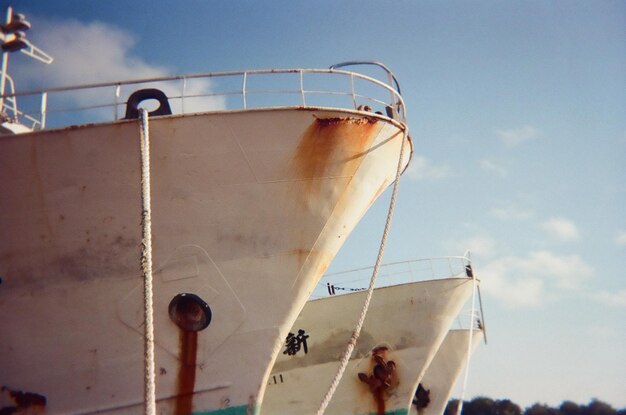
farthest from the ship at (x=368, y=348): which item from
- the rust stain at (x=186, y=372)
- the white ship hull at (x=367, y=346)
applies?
the rust stain at (x=186, y=372)

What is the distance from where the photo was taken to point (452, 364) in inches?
558

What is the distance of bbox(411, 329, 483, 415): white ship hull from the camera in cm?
1374

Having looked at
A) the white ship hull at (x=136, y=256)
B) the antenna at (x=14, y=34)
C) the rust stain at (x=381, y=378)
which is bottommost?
the rust stain at (x=381, y=378)

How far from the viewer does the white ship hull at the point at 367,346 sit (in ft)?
31.1

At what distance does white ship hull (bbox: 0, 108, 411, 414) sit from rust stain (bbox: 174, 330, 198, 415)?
1cm

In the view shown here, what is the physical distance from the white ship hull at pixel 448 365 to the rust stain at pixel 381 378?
3656mm

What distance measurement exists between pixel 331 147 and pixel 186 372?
2.86m

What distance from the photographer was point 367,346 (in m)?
10.4

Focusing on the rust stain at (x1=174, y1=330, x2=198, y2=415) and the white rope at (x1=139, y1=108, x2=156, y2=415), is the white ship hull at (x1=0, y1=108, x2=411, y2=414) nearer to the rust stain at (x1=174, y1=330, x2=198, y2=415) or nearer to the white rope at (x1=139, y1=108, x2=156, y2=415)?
the rust stain at (x1=174, y1=330, x2=198, y2=415)

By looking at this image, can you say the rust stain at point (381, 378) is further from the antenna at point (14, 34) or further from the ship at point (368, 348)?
the antenna at point (14, 34)

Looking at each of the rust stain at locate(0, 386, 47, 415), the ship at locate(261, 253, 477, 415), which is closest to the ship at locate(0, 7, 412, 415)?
the rust stain at locate(0, 386, 47, 415)

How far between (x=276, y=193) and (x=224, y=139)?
0.81m

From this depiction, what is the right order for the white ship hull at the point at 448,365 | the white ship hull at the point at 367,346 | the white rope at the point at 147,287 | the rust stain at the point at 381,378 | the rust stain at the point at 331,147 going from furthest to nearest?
the white ship hull at the point at 448,365 < the rust stain at the point at 381,378 < the white ship hull at the point at 367,346 < the rust stain at the point at 331,147 < the white rope at the point at 147,287

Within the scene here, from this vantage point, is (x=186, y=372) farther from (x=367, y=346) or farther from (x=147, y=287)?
(x=367, y=346)
